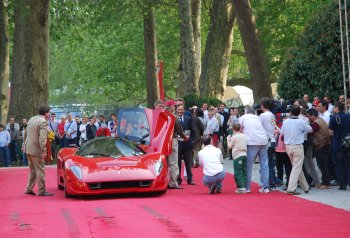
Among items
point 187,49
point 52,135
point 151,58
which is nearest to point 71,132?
point 52,135

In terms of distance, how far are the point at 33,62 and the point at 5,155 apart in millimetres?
3609

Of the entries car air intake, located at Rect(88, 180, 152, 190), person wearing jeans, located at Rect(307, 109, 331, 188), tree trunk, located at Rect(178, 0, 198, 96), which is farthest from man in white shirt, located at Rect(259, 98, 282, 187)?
tree trunk, located at Rect(178, 0, 198, 96)

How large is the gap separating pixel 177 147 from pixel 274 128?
7.73 feet

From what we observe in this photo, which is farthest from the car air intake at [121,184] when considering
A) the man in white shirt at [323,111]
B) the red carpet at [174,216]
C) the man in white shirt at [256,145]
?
the man in white shirt at [323,111]

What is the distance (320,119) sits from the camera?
20.4 metres

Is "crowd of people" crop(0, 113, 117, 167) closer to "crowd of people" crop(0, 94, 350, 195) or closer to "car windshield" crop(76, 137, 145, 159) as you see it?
"crowd of people" crop(0, 94, 350, 195)

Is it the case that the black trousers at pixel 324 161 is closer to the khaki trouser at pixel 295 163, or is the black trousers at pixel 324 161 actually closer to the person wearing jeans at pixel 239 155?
the khaki trouser at pixel 295 163

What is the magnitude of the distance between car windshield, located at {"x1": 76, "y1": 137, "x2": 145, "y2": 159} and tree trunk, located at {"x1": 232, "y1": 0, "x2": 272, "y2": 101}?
42.4 feet

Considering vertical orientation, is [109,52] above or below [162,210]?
above

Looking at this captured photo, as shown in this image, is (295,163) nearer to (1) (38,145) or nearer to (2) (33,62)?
(1) (38,145)

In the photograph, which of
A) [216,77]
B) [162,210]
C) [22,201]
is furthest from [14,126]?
[162,210]

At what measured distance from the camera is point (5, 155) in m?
→ 35.9

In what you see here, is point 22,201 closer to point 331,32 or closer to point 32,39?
point 331,32

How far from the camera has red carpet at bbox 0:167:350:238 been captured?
13.2 metres
